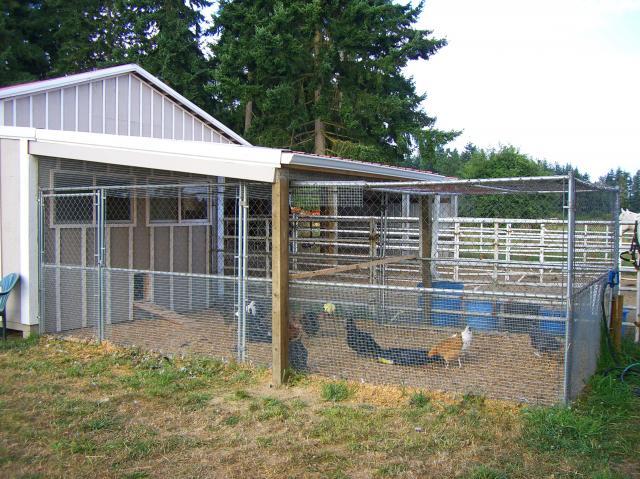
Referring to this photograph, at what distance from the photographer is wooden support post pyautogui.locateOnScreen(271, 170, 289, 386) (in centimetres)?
605

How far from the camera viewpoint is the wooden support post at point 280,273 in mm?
6047

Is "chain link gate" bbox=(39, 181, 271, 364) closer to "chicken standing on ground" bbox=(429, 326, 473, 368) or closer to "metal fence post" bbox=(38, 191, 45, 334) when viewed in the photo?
"metal fence post" bbox=(38, 191, 45, 334)

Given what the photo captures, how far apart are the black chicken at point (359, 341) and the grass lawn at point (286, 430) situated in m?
0.56

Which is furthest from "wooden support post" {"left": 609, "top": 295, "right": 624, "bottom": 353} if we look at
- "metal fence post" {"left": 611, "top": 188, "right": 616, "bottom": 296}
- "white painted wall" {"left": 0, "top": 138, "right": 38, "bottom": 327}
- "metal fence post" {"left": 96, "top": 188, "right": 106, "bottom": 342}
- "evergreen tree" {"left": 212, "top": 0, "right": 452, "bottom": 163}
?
"evergreen tree" {"left": 212, "top": 0, "right": 452, "bottom": 163}

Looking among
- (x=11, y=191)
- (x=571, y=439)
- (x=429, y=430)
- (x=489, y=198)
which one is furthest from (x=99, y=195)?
(x=489, y=198)

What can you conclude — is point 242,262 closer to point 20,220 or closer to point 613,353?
point 20,220

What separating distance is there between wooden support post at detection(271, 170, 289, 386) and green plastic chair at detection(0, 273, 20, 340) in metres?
4.35

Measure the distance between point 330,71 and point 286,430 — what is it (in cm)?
1554

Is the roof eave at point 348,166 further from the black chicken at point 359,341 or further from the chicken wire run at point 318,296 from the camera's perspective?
the black chicken at point 359,341

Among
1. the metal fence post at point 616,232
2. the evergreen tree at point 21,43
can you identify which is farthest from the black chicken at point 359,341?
the evergreen tree at point 21,43

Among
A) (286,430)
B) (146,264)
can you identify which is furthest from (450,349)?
(146,264)

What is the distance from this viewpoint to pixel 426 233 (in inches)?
372

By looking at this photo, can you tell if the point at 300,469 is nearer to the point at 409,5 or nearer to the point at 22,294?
the point at 22,294

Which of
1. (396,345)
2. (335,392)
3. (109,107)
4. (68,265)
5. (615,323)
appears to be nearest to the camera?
(335,392)
